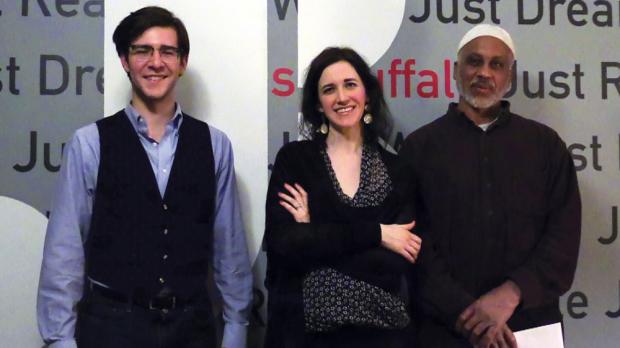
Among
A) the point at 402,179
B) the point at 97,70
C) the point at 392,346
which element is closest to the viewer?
the point at 392,346

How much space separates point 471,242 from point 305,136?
61 cm

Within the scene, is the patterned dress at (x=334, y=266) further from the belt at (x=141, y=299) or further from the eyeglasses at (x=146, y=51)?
the eyeglasses at (x=146, y=51)

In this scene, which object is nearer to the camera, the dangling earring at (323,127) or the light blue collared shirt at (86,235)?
the light blue collared shirt at (86,235)

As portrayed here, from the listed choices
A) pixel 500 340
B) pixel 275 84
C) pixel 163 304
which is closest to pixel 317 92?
pixel 275 84

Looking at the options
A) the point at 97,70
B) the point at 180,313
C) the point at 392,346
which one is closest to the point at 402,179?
the point at 392,346

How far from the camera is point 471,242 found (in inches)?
73.9

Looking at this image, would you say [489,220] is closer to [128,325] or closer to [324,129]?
[324,129]

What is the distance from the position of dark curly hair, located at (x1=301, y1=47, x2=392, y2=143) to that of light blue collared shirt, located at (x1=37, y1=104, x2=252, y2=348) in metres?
0.29

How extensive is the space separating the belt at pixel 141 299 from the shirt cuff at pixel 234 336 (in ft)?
0.75

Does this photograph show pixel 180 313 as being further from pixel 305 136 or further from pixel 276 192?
pixel 305 136

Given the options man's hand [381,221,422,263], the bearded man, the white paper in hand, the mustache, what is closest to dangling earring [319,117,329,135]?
the bearded man

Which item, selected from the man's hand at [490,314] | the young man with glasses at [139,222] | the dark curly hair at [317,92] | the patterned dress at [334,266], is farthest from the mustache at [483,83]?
the young man with glasses at [139,222]

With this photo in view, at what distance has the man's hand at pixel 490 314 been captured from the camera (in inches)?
70.6

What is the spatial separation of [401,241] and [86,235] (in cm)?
89
